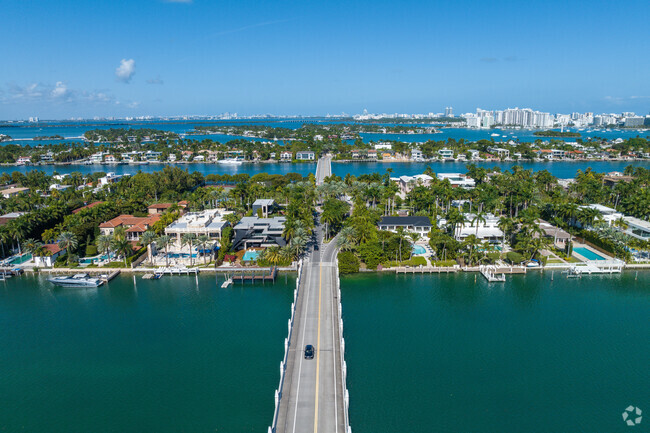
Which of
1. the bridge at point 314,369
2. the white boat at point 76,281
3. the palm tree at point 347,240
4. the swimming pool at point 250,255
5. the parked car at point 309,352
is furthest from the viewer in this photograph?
the palm tree at point 347,240

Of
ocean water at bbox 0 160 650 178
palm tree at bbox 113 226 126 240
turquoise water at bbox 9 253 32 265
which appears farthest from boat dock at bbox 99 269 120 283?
ocean water at bbox 0 160 650 178

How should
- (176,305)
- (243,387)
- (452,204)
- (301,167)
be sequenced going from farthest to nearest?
(301,167) → (452,204) → (176,305) → (243,387)

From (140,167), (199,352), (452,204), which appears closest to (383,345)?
(199,352)

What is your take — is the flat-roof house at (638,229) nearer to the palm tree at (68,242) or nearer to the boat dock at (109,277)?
the boat dock at (109,277)

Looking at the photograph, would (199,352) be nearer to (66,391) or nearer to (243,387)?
(243,387)

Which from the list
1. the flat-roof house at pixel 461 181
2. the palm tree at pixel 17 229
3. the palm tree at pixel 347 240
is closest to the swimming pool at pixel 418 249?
the palm tree at pixel 347 240

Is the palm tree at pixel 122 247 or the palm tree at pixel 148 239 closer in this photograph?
the palm tree at pixel 122 247
